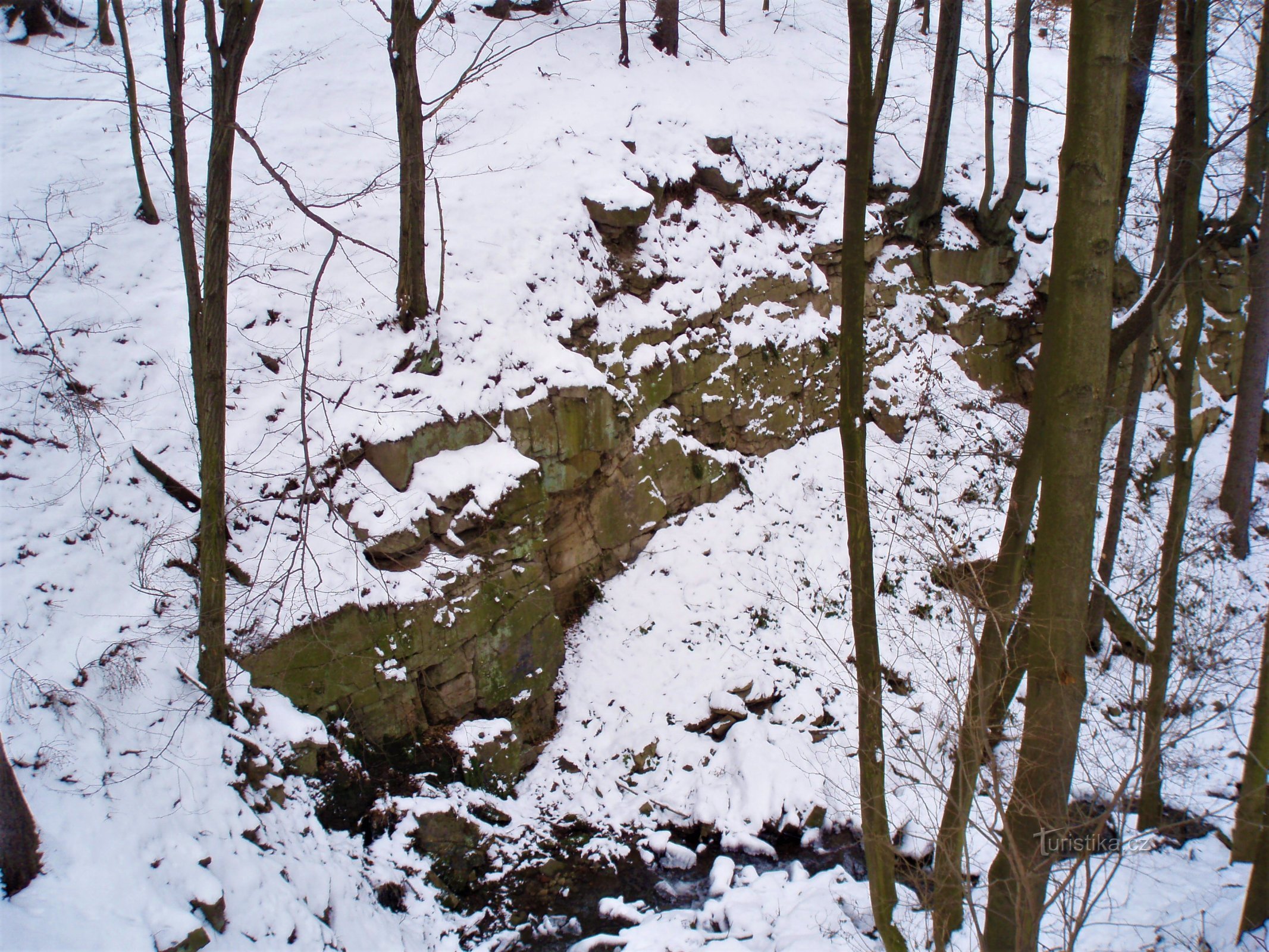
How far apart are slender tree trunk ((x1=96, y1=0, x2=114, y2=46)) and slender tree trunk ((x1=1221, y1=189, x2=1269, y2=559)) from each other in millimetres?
17378

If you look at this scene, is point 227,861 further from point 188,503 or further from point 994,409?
point 994,409

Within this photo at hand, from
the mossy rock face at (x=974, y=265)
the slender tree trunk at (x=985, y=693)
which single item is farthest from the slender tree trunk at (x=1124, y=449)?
the slender tree trunk at (x=985, y=693)

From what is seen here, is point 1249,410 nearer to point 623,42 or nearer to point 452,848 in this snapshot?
point 452,848

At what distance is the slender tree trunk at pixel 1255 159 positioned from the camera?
818 centimetres

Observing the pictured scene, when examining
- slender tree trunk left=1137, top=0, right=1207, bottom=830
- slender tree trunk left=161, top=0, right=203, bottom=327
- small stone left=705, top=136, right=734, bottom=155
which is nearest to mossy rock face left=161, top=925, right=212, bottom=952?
slender tree trunk left=161, top=0, right=203, bottom=327

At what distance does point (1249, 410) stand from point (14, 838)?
41.8 feet

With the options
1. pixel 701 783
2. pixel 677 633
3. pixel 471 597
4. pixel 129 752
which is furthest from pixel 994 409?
pixel 129 752

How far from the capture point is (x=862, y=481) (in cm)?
465

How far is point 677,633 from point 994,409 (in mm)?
6895

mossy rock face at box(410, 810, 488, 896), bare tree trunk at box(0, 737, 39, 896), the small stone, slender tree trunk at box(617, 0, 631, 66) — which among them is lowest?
mossy rock face at box(410, 810, 488, 896)

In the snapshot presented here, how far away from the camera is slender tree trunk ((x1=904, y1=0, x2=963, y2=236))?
10.8 m

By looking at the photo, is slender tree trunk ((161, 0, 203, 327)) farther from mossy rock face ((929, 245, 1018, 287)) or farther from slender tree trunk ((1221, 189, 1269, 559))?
slender tree trunk ((1221, 189, 1269, 559))

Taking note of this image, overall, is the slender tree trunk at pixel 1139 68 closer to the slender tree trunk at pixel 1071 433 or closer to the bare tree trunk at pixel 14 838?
the slender tree trunk at pixel 1071 433

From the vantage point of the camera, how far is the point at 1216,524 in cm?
1016
